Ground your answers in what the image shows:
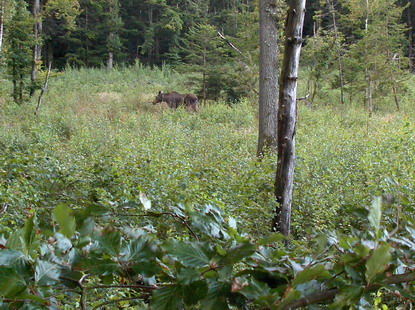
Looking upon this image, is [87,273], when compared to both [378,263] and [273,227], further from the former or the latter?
[273,227]

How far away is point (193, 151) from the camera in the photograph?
731 centimetres

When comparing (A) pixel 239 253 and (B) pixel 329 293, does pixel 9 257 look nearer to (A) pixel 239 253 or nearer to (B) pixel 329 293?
(A) pixel 239 253

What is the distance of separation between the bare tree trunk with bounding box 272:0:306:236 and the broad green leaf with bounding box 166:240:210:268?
2642mm

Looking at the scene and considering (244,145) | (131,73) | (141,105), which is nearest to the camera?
(244,145)

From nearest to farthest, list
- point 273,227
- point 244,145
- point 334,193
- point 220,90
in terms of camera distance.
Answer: point 273,227 < point 334,193 < point 244,145 < point 220,90

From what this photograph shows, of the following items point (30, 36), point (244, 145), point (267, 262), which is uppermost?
point (30, 36)

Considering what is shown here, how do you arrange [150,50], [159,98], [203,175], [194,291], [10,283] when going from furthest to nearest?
[150,50], [159,98], [203,175], [194,291], [10,283]

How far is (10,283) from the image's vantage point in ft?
2.23

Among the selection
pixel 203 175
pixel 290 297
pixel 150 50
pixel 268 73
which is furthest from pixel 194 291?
pixel 150 50

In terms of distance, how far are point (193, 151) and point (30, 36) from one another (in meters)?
10.1

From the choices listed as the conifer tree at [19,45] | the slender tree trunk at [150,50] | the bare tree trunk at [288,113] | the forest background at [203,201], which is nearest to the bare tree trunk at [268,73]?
the forest background at [203,201]

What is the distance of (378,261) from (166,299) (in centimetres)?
38

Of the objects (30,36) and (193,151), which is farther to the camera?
(30,36)

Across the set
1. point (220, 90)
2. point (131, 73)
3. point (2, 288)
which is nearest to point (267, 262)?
point (2, 288)
